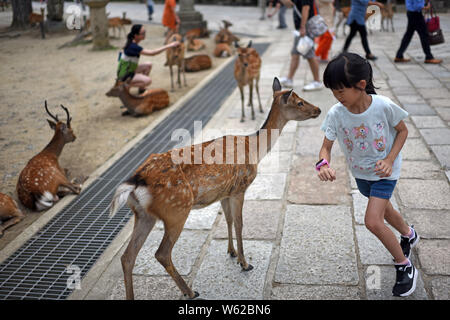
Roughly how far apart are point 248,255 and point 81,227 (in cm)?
167

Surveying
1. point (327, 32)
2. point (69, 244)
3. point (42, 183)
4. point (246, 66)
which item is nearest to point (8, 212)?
point (42, 183)

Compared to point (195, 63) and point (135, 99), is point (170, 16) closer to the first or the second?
point (195, 63)

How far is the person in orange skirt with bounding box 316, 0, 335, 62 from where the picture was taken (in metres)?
7.90

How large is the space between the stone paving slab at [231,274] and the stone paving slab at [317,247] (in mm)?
134

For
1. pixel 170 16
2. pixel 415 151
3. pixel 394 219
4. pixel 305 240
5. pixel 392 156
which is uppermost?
pixel 170 16

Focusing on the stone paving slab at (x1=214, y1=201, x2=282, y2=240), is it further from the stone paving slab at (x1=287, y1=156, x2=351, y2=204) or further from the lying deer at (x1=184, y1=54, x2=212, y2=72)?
the lying deer at (x1=184, y1=54, x2=212, y2=72)

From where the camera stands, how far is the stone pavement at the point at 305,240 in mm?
2951

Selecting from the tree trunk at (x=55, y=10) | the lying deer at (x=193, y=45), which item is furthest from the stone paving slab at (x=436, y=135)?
the lying deer at (x=193, y=45)

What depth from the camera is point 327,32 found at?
358 inches

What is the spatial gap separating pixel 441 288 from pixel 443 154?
2.44 m

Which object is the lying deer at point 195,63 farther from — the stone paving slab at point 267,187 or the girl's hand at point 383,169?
the girl's hand at point 383,169

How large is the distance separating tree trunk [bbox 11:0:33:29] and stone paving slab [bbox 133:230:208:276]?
2329 mm
